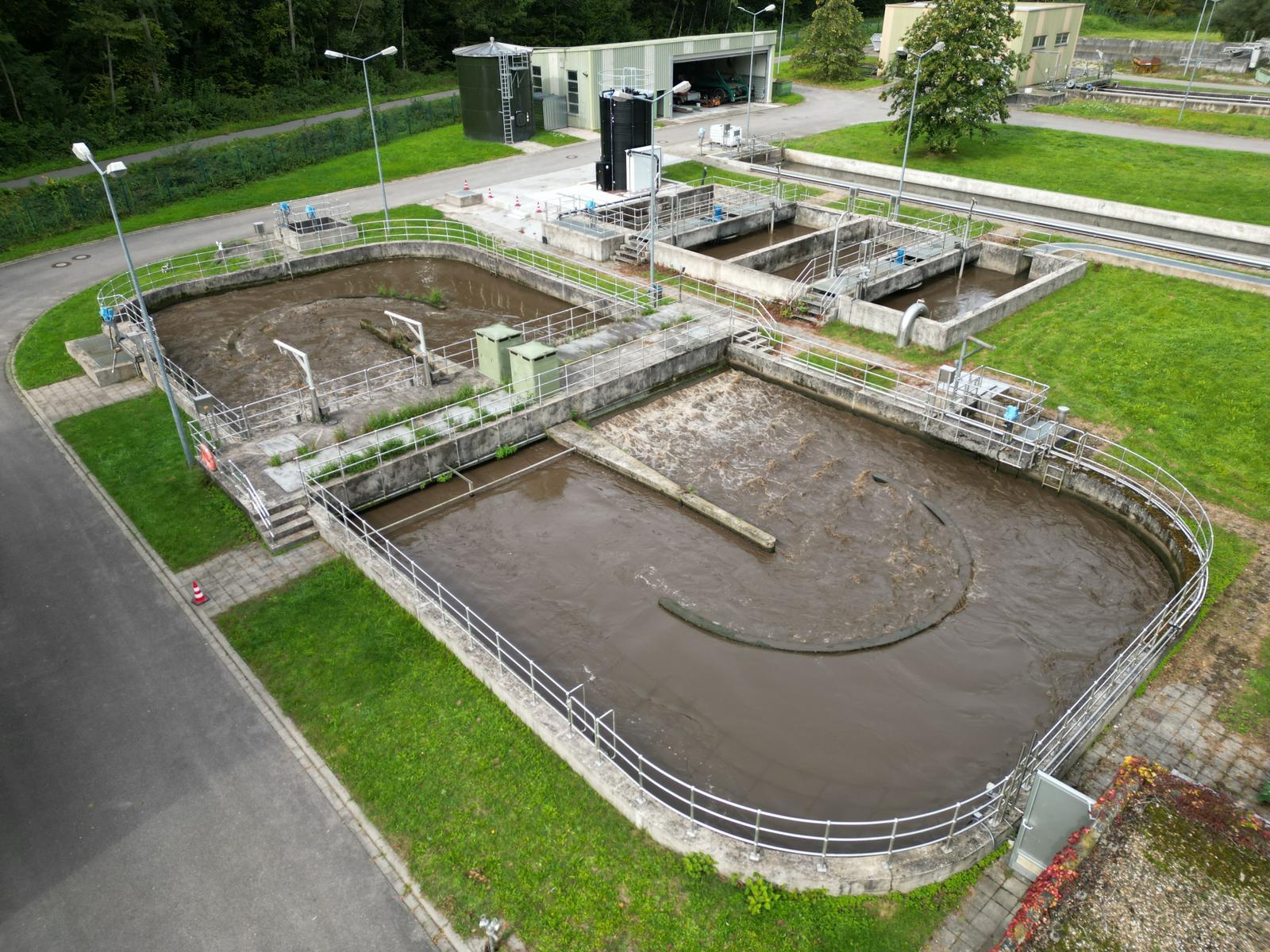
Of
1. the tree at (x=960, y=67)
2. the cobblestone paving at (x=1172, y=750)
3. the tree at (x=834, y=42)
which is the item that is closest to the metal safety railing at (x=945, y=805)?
the cobblestone paving at (x=1172, y=750)

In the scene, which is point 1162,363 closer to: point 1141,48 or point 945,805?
point 945,805

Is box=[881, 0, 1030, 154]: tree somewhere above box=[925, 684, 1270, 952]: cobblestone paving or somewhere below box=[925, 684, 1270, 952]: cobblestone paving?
Result: above

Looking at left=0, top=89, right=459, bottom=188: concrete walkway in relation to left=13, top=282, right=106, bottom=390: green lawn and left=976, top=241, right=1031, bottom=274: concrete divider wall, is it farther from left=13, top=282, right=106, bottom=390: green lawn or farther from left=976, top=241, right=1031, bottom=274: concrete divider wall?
left=976, top=241, right=1031, bottom=274: concrete divider wall

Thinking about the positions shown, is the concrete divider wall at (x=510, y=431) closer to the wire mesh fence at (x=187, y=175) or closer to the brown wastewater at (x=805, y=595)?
the brown wastewater at (x=805, y=595)

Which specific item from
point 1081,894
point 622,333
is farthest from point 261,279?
point 1081,894

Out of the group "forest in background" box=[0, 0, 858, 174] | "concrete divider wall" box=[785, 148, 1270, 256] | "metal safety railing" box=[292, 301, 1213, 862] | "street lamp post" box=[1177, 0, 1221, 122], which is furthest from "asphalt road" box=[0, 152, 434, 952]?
"street lamp post" box=[1177, 0, 1221, 122]

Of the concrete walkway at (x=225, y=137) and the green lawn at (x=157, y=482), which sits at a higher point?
the concrete walkway at (x=225, y=137)

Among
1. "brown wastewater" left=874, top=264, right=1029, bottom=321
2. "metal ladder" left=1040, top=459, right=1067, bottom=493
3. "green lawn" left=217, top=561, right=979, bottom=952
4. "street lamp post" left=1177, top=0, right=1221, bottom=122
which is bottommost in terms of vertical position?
"green lawn" left=217, top=561, right=979, bottom=952
